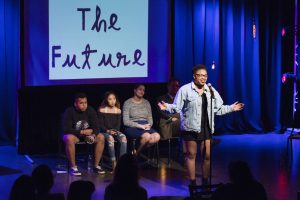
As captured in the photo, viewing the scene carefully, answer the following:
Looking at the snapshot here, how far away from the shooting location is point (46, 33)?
343 inches

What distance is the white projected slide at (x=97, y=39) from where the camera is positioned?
876 cm

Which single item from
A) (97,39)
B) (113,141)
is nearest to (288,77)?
(97,39)

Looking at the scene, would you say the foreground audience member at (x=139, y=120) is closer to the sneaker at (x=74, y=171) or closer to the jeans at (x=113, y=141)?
the jeans at (x=113, y=141)

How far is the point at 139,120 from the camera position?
8.23 meters

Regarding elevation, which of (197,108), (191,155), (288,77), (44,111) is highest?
(288,77)

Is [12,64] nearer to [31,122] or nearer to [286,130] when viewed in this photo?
[31,122]

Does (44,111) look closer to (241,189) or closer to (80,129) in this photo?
(80,129)

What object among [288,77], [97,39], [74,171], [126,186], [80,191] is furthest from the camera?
[288,77]

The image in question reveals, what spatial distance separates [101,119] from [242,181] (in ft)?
13.0

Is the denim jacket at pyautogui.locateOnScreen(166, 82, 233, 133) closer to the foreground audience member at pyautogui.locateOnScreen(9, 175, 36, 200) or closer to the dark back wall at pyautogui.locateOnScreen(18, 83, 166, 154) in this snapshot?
the dark back wall at pyautogui.locateOnScreen(18, 83, 166, 154)

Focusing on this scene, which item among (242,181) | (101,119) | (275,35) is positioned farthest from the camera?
(275,35)

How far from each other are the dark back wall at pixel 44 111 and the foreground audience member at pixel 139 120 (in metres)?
1.00

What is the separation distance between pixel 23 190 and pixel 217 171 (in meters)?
4.56

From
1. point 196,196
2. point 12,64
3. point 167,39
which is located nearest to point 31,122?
point 12,64
